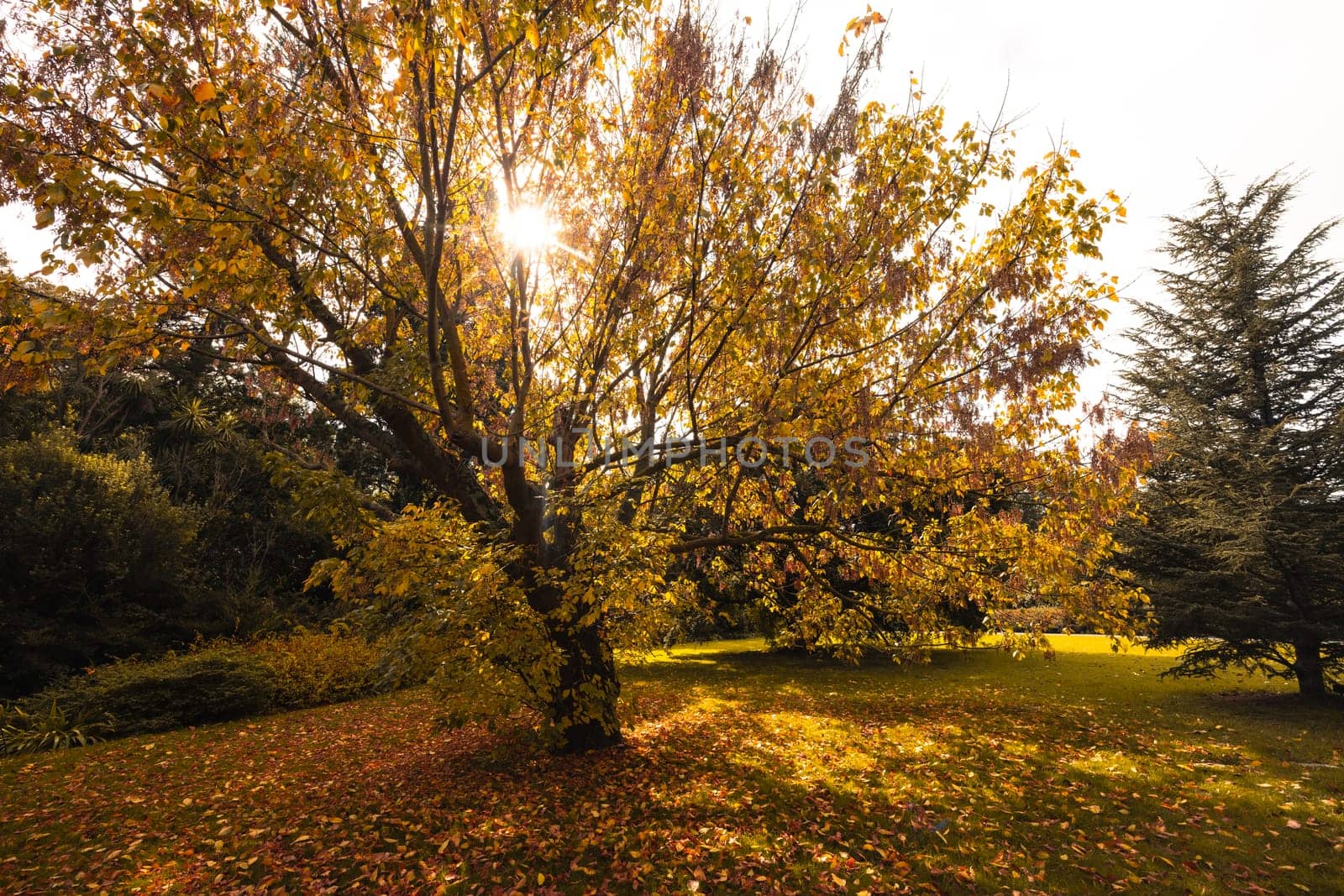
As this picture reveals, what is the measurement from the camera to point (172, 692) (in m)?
11.0

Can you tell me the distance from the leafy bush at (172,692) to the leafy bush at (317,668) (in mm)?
421

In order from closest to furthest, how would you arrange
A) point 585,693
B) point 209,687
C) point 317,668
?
1. point 585,693
2. point 209,687
3. point 317,668

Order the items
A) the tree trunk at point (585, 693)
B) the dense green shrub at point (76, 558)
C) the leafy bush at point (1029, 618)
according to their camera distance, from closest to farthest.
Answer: the tree trunk at point (585, 693) → the leafy bush at point (1029, 618) → the dense green shrub at point (76, 558)

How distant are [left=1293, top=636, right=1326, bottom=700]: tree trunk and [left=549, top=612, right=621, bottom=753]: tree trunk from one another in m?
12.4

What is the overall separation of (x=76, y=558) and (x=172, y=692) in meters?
4.96

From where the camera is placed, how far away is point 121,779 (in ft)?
24.7

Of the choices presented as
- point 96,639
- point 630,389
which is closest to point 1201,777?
point 630,389

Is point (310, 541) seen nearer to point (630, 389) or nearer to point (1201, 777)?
point (630, 389)

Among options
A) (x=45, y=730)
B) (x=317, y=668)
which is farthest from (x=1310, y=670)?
(x=45, y=730)

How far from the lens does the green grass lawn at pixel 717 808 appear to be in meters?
4.61

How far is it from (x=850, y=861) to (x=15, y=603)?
56.7 feet

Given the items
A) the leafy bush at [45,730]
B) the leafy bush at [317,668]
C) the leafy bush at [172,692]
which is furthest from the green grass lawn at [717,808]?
the leafy bush at [317,668]

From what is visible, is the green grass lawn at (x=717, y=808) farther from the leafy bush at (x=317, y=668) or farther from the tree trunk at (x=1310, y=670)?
the leafy bush at (x=317, y=668)

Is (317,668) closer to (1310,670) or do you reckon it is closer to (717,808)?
(717,808)
